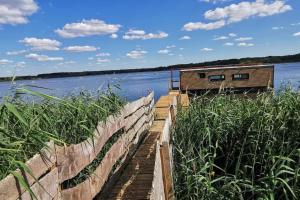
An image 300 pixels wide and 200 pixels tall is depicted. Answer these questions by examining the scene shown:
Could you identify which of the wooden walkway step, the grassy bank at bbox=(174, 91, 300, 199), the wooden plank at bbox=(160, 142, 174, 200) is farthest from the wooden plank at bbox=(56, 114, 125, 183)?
the grassy bank at bbox=(174, 91, 300, 199)

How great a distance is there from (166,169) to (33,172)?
155 cm

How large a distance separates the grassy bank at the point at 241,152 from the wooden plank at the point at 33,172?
2.22m

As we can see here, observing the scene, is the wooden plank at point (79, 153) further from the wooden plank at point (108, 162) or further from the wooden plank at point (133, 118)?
the wooden plank at point (133, 118)

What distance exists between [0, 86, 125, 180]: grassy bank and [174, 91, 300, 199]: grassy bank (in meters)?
1.16

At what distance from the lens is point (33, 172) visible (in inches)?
100

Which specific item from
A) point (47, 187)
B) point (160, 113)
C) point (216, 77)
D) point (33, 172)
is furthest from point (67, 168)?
point (216, 77)

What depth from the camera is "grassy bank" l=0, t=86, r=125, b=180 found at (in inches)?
101

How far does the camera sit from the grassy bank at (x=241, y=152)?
15.6ft

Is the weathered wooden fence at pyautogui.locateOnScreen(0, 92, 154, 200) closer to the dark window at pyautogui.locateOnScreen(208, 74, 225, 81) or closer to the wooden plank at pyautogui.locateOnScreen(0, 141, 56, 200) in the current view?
the wooden plank at pyautogui.locateOnScreen(0, 141, 56, 200)

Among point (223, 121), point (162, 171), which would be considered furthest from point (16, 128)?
point (223, 121)

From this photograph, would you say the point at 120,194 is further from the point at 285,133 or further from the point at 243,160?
the point at 285,133

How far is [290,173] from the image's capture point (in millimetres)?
4746

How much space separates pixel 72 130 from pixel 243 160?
7.60 feet

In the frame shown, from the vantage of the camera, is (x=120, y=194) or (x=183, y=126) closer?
(x=120, y=194)
